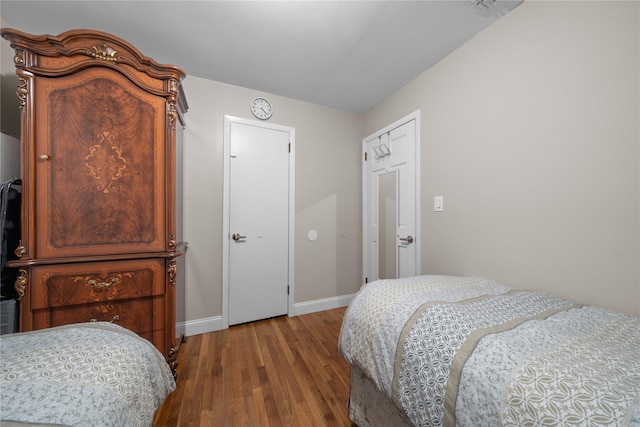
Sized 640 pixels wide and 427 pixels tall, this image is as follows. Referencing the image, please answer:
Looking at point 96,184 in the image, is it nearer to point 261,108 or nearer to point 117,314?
point 117,314

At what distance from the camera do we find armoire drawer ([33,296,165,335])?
4.32 ft

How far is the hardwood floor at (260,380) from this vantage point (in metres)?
1.33

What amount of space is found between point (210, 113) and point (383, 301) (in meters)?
2.36

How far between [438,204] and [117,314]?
2445 millimetres

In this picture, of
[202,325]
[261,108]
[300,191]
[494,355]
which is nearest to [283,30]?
[261,108]

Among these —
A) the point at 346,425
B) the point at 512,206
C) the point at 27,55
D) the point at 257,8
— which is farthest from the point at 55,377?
the point at 512,206

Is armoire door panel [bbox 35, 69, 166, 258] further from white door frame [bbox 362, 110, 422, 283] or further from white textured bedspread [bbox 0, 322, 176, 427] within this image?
white door frame [bbox 362, 110, 422, 283]

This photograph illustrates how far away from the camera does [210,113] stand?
2.36 m

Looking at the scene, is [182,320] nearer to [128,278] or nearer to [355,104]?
[128,278]

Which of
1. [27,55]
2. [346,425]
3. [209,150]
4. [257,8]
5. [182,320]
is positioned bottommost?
[346,425]

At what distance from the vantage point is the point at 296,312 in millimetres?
2717

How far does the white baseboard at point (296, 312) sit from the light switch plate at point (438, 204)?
1.63 m

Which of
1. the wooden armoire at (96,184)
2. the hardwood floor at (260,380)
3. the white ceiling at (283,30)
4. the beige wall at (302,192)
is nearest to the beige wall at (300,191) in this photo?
the beige wall at (302,192)

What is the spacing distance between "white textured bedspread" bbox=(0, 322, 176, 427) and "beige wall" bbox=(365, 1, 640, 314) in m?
1.97
